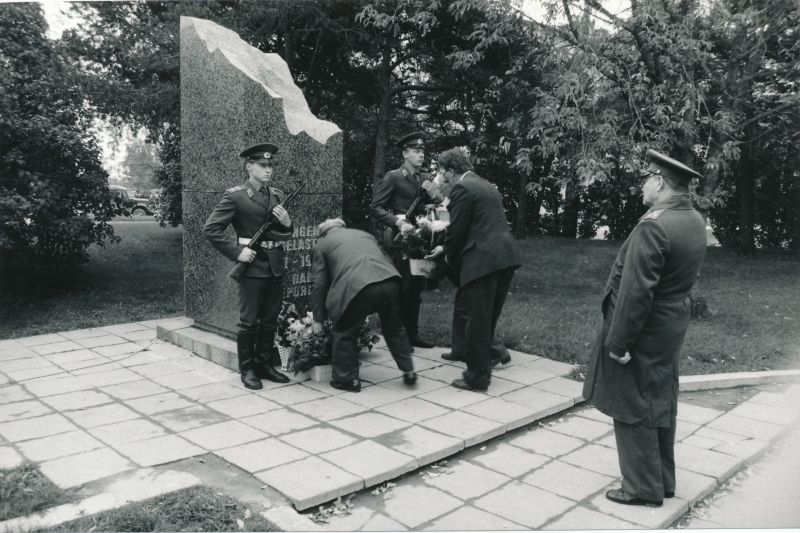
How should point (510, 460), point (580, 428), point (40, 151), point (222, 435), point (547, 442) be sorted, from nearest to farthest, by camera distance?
1. point (510, 460)
2. point (222, 435)
3. point (547, 442)
4. point (580, 428)
5. point (40, 151)

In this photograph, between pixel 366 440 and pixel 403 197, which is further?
pixel 403 197

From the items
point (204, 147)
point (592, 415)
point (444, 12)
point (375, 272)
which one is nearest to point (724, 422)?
point (592, 415)

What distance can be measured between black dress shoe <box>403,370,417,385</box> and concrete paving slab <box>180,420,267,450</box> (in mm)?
1525

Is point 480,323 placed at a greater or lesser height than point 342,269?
lesser

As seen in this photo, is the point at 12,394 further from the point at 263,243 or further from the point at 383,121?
the point at 383,121

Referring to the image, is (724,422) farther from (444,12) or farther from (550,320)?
(444,12)

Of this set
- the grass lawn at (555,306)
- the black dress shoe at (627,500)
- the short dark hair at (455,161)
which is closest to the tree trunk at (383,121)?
the grass lawn at (555,306)

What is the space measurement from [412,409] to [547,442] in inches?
42.5

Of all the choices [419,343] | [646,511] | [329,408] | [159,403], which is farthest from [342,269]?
[646,511]

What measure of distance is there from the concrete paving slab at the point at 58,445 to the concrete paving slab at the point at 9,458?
48 millimetres

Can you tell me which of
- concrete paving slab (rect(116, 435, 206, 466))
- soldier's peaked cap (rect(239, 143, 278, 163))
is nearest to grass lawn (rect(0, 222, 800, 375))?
soldier's peaked cap (rect(239, 143, 278, 163))

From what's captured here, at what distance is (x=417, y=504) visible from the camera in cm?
381

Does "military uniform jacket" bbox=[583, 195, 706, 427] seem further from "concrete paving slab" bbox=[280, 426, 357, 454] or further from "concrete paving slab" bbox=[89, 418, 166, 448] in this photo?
"concrete paving slab" bbox=[89, 418, 166, 448]

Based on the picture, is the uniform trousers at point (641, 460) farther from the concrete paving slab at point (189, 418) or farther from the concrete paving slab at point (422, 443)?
the concrete paving slab at point (189, 418)
